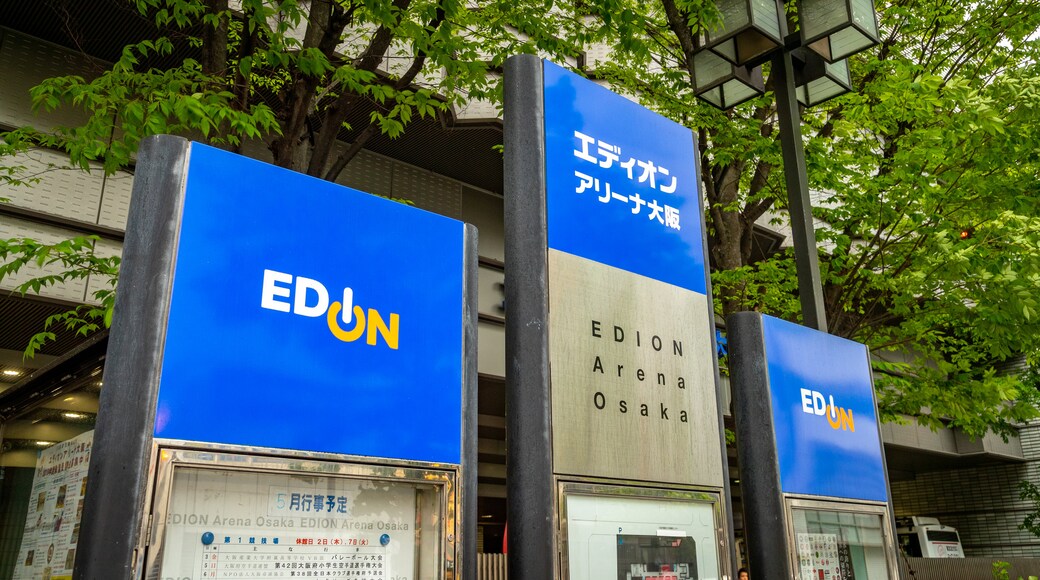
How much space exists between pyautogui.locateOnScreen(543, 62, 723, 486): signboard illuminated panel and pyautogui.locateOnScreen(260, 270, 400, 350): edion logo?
2.23 ft

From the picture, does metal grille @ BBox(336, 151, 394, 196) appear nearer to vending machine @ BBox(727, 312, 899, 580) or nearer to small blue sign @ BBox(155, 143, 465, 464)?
vending machine @ BBox(727, 312, 899, 580)

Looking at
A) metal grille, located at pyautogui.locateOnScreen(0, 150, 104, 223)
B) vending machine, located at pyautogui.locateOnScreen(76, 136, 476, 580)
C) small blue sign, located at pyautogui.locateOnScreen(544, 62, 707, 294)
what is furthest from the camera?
metal grille, located at pyautogui.locateOnScreen(0, 150, 104, 223)

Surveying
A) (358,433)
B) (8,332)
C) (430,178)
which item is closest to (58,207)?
(8,332)

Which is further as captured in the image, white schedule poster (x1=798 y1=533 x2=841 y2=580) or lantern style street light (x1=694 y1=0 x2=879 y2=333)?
lantern style street light (x1=694 y1=0 x2=879 y2=333)

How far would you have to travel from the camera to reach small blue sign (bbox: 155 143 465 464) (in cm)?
221

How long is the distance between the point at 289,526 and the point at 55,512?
117cm

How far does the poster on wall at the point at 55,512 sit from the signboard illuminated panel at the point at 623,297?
65.0 inches

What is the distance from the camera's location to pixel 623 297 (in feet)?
11.0

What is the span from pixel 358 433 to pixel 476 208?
1209 centimetres

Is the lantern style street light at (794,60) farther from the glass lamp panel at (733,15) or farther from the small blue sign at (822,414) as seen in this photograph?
the small blue sign at (822,414)

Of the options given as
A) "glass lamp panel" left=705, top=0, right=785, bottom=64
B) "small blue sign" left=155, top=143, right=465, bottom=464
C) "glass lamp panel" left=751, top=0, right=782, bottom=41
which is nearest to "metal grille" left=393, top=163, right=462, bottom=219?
"glass lamp panel" left=705, top=0, right=785, bottom=64

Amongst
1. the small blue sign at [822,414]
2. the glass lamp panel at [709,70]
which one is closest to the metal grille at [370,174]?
the glass lamp panel at [709,70]

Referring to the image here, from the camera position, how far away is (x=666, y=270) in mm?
3627

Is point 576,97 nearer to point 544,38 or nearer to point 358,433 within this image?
point 358,433
